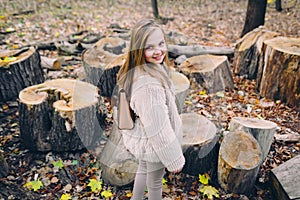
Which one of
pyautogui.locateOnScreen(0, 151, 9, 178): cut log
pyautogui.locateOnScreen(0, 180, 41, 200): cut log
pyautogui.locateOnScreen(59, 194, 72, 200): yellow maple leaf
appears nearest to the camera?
pyautogui.locateOnScreen(0, 180, 41, 200): cut log

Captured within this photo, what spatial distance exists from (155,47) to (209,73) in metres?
2.47

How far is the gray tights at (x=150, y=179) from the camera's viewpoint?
2.17 m

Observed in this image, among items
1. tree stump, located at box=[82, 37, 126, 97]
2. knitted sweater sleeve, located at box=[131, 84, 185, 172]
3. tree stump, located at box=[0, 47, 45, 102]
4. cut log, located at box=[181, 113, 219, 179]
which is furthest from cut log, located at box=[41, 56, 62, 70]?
knitted sweater sleeve, located at box=[131, 84, 185, 172]

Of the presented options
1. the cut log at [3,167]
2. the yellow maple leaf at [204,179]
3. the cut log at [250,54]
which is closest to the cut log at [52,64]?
the cut log at [3,167]

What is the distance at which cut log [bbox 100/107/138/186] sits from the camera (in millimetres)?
2854

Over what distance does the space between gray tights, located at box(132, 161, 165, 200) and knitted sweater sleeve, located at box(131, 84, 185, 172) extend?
0.20 meters

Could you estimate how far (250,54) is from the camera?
4832 mm

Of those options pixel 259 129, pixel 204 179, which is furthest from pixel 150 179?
pixel 259 129

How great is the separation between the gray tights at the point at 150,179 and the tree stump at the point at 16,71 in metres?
2.45

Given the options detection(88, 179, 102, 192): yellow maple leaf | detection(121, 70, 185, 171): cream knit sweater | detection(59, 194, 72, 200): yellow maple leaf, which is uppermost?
detection(121, 70, 185, 171): cream knit sweater

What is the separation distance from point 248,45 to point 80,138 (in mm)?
3081

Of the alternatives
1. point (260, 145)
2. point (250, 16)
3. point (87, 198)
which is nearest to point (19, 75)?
point (87, 198)

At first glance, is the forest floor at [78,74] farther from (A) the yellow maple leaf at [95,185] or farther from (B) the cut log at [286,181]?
(B) the cut log at [286,181]

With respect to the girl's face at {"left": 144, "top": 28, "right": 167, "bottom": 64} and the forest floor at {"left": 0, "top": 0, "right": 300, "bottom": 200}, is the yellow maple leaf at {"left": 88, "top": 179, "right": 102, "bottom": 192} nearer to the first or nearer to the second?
the forest floor at {"left": 0, "top": 0, "right": 300, "bottom": 200}
